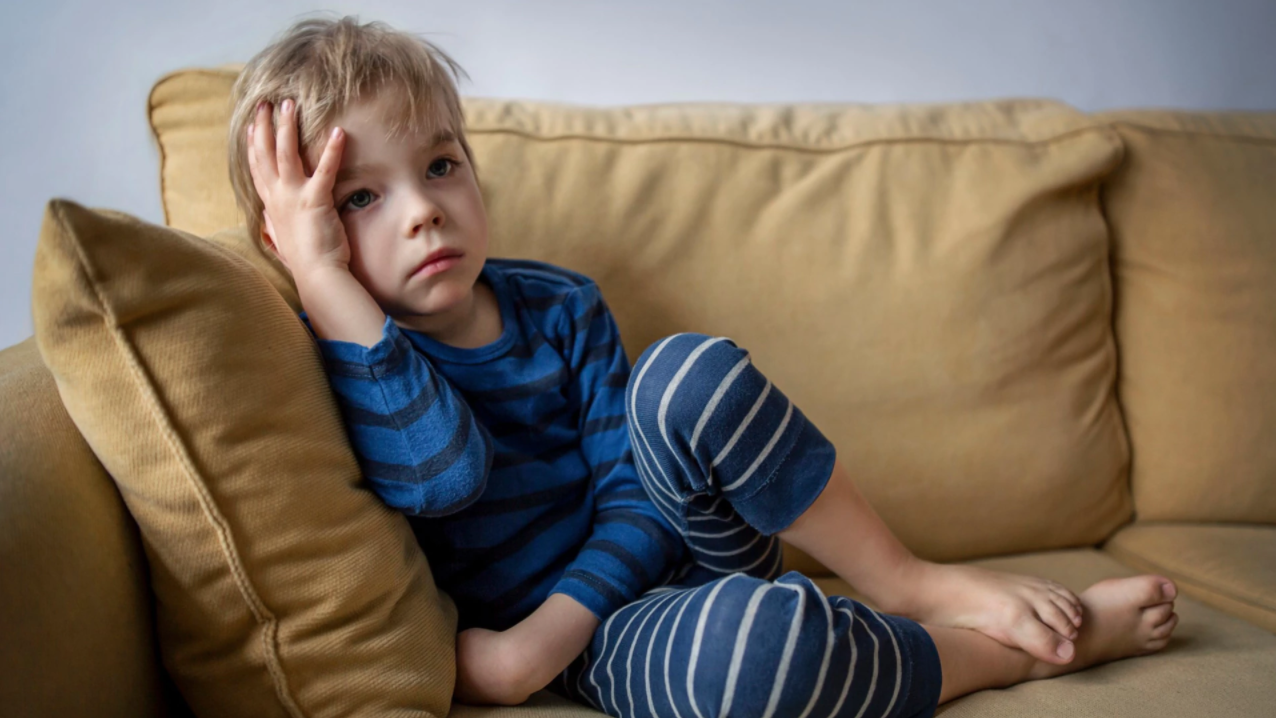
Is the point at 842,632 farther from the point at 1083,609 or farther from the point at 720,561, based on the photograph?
the point at 1083,609

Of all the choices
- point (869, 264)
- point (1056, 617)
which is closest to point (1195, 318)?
point (869, 264)

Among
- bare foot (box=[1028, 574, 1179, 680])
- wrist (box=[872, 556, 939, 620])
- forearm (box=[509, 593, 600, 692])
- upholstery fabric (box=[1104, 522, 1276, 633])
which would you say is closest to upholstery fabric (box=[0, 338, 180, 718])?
forearm (box=[509, 593, 600, 692])

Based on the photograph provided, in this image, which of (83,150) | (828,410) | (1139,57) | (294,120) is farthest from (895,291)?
(83,150)

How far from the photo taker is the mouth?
0.81 meters

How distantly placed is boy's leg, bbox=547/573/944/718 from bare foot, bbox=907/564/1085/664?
0.40 ft

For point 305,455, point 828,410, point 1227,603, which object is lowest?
point 1227,603

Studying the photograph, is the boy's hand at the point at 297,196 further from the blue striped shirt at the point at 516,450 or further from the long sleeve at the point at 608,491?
the long sleeve at the point at 608,491

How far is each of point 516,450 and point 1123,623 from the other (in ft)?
2.01

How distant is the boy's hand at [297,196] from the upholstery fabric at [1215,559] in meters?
1.00

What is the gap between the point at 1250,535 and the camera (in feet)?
3.64

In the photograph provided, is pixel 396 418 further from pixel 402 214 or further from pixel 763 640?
pixel 763 640

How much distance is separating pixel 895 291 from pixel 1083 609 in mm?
419

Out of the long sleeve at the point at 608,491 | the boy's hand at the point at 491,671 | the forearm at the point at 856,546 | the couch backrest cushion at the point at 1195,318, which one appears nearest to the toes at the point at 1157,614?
the forearm at the point at 856,546

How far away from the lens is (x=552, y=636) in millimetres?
771
